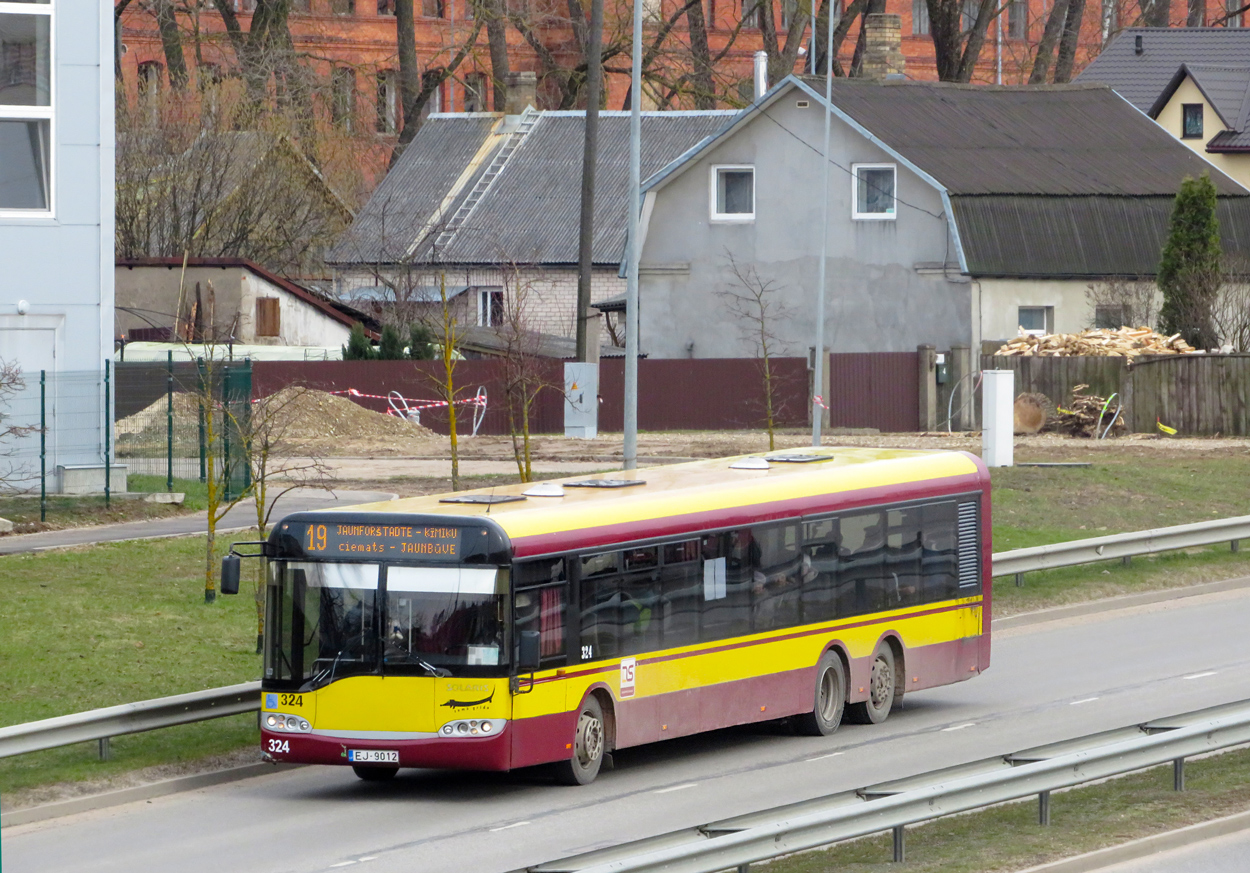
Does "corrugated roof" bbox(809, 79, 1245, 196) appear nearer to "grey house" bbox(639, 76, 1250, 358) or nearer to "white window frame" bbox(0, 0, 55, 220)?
"grey house" bbox(639, 76, 1250, 358)

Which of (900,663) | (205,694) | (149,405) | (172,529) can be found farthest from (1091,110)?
(205,694)

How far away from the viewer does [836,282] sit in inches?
2128

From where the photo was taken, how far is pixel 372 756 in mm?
14633

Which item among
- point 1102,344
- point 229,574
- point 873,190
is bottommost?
point 229,574

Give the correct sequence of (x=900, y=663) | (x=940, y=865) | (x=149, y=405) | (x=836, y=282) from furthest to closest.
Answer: (x=836, y=282) < (x=149, y=405) < (x=900, y=663) < (x=940, y=865)

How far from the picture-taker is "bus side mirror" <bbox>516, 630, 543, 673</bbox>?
14492mm

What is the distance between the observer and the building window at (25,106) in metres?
30.9

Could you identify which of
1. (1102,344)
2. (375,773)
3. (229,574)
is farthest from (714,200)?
(229,574)

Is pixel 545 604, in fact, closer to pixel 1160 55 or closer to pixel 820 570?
pixel 820 570

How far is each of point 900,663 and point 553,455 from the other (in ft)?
73.4

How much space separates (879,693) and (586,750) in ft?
12.9

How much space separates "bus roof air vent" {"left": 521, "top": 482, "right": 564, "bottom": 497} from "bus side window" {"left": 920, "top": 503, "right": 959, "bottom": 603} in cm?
411

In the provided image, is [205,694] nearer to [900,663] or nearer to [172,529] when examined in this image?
[900,663]

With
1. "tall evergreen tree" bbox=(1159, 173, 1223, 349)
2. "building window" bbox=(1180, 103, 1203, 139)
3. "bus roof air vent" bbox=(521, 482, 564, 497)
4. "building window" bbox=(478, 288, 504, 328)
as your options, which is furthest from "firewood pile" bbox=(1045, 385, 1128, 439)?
"bus roof air vent" bbox=(521, 482, 564, 497)
